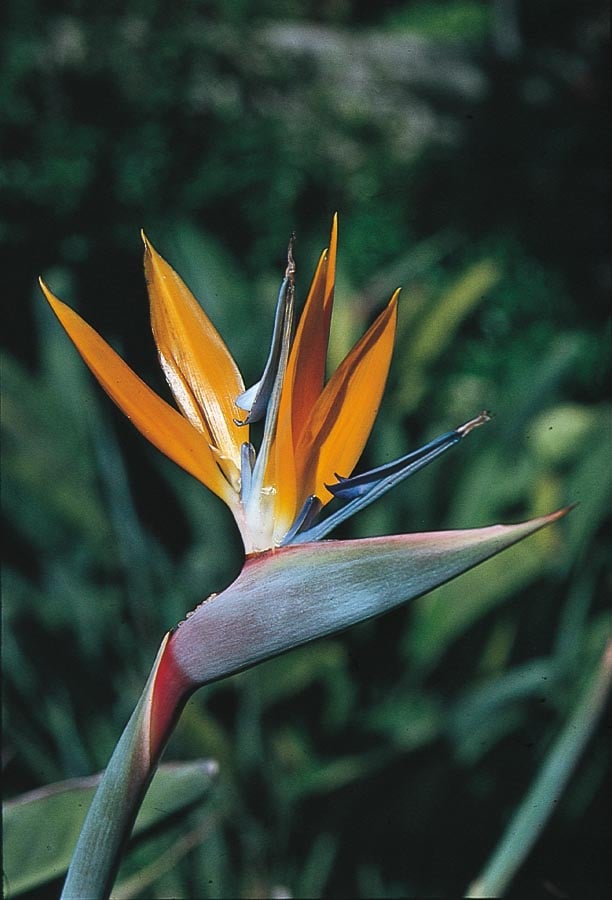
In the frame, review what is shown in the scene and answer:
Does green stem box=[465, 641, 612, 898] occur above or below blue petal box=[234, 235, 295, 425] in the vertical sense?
below

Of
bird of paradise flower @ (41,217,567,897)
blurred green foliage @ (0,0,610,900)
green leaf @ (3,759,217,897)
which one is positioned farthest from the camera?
blurred green foliage @ (0,0,610,900)

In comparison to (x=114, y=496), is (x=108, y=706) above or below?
below

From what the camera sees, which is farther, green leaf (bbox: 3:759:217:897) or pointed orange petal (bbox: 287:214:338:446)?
green leaf (bbox: 3:759:217:897)

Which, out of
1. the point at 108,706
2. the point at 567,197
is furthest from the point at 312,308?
the point at 567,197

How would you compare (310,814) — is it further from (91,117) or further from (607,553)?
(91,117)

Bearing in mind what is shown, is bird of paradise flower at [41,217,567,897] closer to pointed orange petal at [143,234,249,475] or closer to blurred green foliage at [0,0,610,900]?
pointed orange petal at [143,234,249,475]

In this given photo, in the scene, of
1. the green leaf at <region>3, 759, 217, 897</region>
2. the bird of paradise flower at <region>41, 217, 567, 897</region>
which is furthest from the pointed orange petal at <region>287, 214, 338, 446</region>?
the green leaf at <region>3, 759, 217, 897</region>
